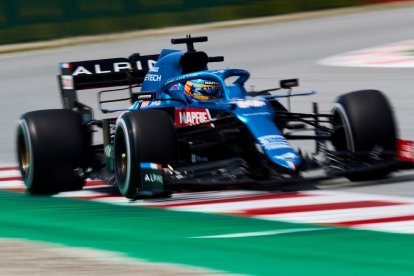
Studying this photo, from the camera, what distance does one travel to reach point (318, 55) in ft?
68.2

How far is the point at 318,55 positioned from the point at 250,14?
586cm

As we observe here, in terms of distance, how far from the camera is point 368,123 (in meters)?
8.89

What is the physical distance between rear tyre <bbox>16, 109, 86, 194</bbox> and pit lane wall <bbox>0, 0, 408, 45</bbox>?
14.5 meters

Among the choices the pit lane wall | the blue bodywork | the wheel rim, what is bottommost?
the pit lane wall

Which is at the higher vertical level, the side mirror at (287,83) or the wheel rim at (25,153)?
the side mirror at (287,83)

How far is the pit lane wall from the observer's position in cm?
2367

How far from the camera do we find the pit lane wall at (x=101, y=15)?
23672 millimetres

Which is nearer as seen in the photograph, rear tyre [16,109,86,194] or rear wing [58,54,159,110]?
rear tyre [16,109,86,194]

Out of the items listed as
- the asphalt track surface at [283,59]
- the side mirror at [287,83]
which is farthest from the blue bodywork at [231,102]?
the asphalt track surface at [283,59]

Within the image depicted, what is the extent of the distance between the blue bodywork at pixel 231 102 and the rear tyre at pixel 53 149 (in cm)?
70

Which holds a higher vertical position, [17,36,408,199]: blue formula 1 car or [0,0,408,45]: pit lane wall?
[17,36,408,199]: blue formula 1 car

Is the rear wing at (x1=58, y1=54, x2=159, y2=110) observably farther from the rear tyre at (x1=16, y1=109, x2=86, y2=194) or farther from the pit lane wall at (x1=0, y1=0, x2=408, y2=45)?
the pit lane wall at (x1=0, y1=0, x2=408, y2=45)

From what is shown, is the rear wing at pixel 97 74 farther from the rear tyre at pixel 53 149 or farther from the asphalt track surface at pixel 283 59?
the asphalt track surface at pixel 283 59

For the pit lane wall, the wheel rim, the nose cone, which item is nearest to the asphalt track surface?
the pit lane wall
